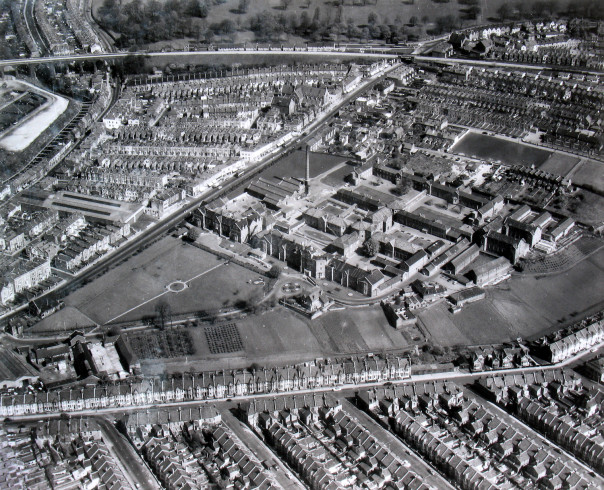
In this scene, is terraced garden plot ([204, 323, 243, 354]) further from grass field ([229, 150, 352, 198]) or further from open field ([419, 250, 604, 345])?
grass field ([229, 150, 352, 198])

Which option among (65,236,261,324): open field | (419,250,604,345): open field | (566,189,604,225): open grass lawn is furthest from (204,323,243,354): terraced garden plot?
(566,189,604,225): open grass lawn

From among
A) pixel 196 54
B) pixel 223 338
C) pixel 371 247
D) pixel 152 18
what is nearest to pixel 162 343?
pixel 223 338

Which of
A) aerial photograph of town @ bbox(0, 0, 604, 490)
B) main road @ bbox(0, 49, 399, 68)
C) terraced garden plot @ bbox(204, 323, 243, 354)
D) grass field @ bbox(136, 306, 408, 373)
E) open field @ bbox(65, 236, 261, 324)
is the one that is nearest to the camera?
aerial photograph of town @ bbox(0, 0, 604, 490)

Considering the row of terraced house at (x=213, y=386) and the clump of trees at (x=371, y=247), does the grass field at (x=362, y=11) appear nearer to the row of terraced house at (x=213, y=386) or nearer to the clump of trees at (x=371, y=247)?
the clump of trees at (x=371, y=247)

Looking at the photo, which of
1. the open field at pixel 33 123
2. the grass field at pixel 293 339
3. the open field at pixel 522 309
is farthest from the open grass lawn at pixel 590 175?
the open field at pixel 33 123

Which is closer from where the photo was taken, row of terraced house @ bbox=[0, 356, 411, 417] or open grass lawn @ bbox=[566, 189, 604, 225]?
row of terraced house @ bbox=[0, 356, 411, 417]

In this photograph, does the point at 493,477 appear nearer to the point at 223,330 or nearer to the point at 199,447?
the point at 199,447

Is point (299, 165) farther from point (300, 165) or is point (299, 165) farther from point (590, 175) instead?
point (590, 175)
